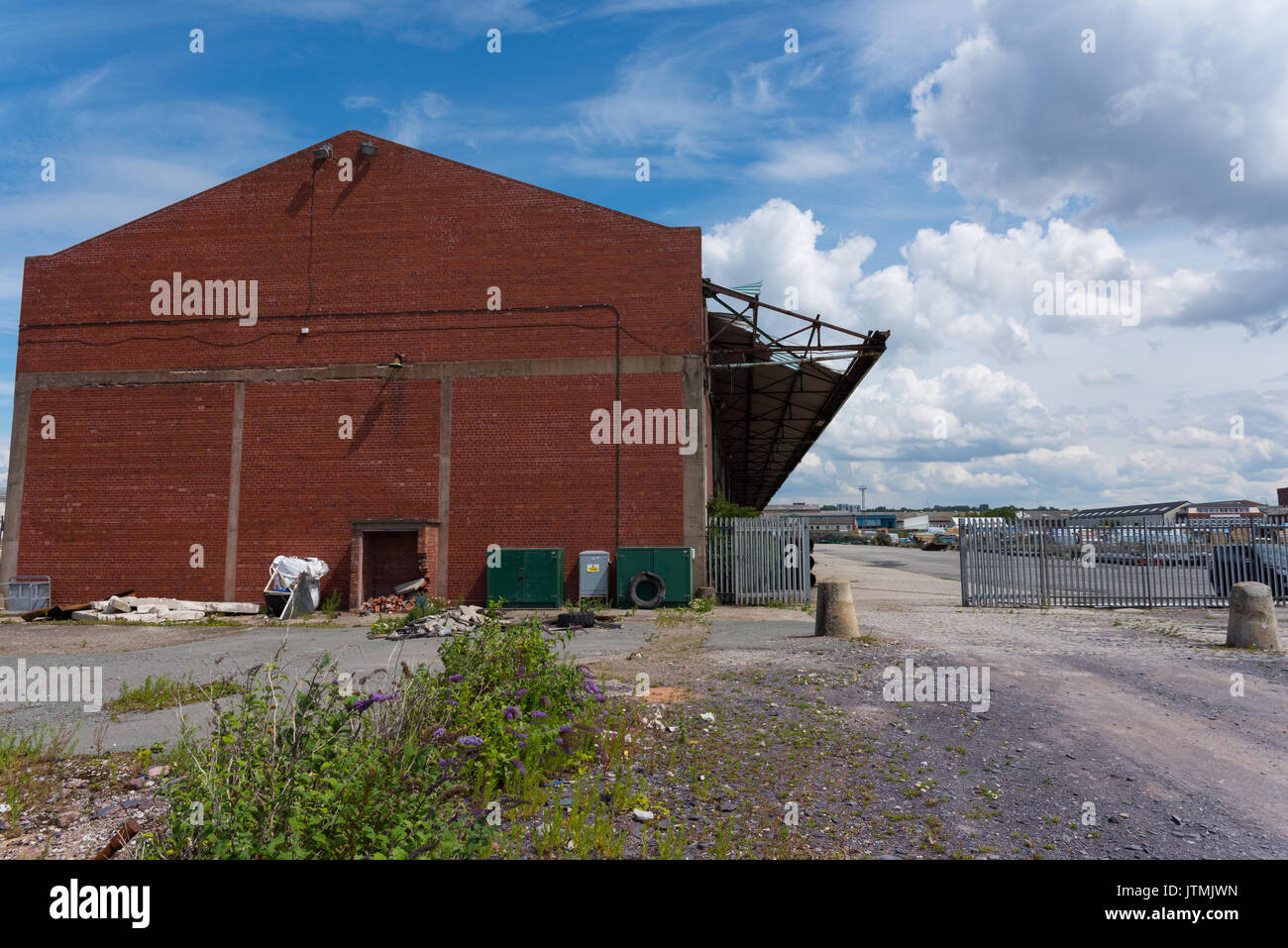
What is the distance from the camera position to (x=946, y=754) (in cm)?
530

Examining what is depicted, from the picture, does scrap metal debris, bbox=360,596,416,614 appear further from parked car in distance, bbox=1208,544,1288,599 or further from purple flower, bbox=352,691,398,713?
parked car in distance, bbox=1208,544,1288,599

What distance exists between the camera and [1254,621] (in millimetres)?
10375

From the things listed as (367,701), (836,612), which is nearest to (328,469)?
(836,612)

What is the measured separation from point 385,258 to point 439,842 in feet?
60.1

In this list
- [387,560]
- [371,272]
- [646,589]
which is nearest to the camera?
[646,589]

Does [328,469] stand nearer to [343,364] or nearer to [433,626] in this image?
[343,364]

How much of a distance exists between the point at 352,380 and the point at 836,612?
13402 mm

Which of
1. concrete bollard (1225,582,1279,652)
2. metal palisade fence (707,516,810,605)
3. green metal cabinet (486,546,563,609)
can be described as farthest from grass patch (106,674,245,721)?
concrete bollard (1225,582,1279,652)

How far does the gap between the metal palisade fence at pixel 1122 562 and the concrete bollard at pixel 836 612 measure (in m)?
7.25

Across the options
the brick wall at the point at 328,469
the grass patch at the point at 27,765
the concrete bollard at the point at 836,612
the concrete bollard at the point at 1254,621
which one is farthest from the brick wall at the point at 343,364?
the grass patch at the point at 27,765

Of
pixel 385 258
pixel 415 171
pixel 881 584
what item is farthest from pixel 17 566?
pixel 881 584

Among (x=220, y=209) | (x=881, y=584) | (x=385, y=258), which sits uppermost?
(x=220, y=209)

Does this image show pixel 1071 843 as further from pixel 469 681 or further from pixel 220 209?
pixel 220 209

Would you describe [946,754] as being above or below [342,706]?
below
